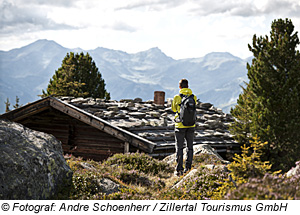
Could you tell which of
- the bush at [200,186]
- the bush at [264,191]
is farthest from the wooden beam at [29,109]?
the bush at [264,191]

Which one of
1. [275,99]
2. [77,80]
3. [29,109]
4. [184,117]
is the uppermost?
[77,80]

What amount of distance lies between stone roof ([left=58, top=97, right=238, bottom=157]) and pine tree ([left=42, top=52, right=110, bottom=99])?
42.9 ft

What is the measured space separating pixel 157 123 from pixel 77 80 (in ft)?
59.2

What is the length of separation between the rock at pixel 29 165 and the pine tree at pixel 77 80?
2360cm

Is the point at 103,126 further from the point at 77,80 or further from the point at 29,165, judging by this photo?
the point at 77,80

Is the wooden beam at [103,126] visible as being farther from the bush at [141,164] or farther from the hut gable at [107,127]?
the bush at [141,164]

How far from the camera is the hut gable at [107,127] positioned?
14141 millimetres

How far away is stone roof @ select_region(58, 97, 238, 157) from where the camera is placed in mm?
14453

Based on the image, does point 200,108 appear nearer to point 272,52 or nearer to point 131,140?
point 272,52

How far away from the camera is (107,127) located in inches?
560

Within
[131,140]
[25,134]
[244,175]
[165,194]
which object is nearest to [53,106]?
[131,140]

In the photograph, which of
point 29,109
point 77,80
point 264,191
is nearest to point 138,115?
point 29,109
